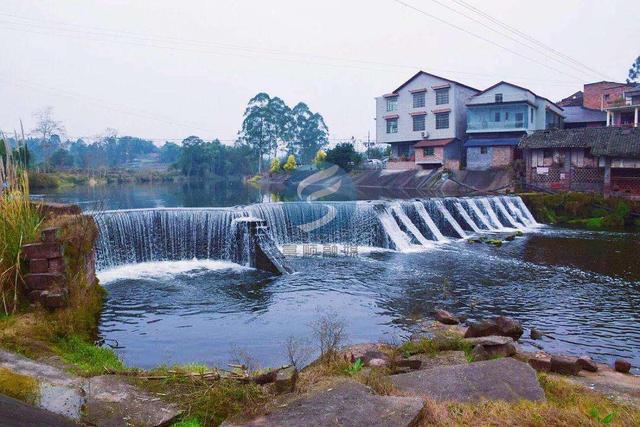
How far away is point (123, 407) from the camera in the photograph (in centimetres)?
423

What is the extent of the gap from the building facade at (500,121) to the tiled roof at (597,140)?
4.78m

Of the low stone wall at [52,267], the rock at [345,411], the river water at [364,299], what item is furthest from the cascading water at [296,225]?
the rock at [345,411]

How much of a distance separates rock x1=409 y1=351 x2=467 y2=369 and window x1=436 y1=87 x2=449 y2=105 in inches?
1384

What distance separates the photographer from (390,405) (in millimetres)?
4090

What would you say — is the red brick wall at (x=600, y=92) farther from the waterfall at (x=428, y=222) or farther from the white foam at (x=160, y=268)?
the white foam at (x=160, y=268)

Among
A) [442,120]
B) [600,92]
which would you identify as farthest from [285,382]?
[600,92]

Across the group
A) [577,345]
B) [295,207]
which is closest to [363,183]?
[295,207]

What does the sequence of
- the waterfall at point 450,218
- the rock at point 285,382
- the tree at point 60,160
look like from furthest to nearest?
the tree at point 60,160 → the waterfall at point 450,218 → the rock at point 285,382

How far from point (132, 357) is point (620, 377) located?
6.88 m

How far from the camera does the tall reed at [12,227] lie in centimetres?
665

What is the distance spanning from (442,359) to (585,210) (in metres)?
22.0

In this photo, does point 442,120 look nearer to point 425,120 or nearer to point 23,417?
point 425,120

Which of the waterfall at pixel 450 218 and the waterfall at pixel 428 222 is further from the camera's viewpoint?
the waterfall at pixel 450 218

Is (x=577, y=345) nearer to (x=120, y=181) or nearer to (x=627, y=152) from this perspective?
(x=627, y=152)
